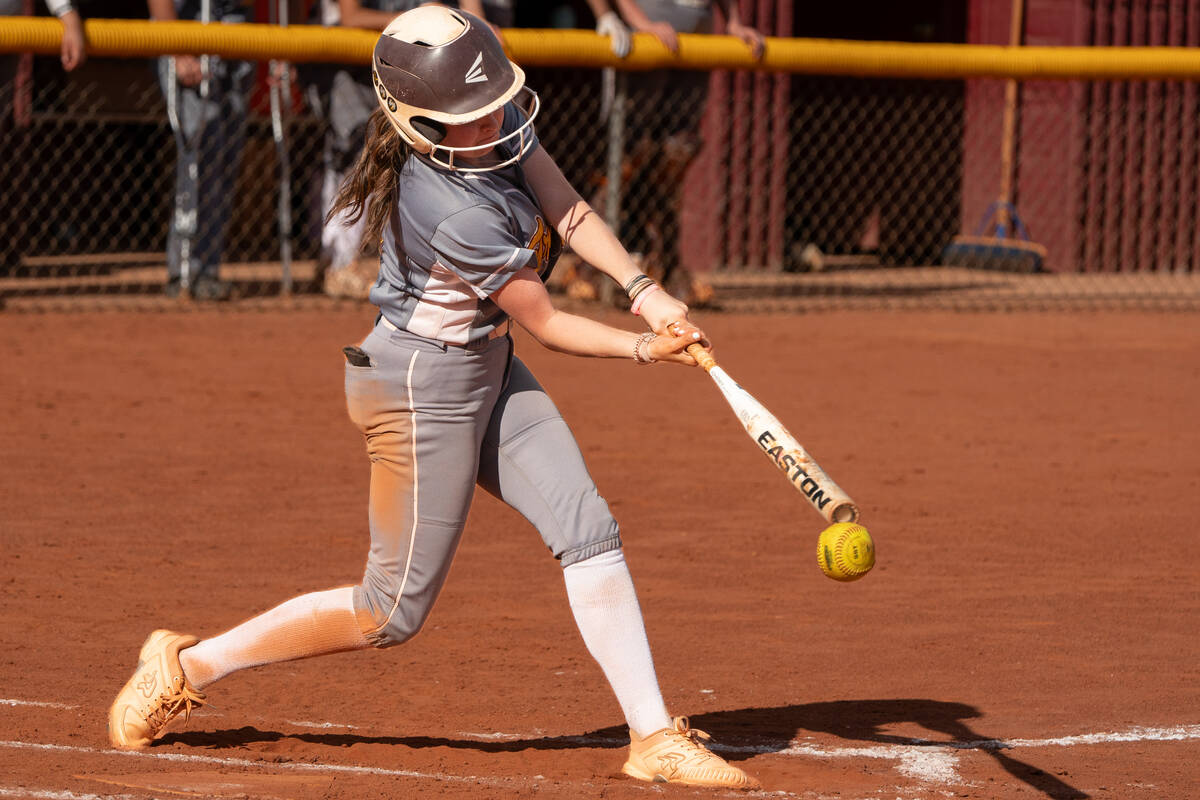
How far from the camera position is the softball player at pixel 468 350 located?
354 centimetres

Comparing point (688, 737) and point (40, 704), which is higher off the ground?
point (688, 737)

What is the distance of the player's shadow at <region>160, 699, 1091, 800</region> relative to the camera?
158 inches

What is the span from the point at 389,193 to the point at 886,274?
1077 cm

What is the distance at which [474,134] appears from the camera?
358cm

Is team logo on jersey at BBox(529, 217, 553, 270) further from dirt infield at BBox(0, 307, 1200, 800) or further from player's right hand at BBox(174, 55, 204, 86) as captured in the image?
player's right hand at BBox(174, 55, 204, 86)

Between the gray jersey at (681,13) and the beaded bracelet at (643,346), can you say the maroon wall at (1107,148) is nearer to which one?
the gray jersey at (681,13)

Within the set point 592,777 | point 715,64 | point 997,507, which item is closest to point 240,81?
point 715,64

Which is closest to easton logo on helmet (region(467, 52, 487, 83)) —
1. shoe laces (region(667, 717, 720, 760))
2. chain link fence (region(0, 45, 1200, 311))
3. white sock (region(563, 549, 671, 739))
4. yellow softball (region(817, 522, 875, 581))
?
white sock (region(563, 549, 671, 739))

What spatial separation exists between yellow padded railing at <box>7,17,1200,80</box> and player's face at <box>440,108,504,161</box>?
19.0 feet

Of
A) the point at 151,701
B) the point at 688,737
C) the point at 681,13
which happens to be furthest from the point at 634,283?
the point at 681,13

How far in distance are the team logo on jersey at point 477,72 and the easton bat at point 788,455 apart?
0.70 metres

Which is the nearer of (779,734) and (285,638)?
(285,638)

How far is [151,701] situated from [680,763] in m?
1.23

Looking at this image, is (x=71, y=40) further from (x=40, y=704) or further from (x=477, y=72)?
(x=477, y=72)
